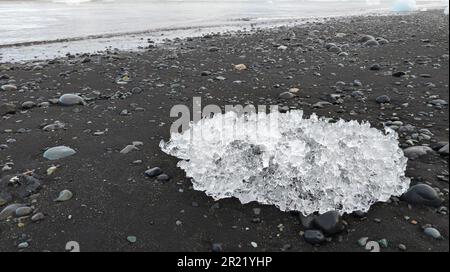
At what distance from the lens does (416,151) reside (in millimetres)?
3875

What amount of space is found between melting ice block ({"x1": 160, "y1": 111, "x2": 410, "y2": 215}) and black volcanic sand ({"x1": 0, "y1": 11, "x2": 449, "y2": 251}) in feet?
0.40

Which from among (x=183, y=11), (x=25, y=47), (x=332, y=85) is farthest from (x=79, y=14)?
(x=332, y=85)

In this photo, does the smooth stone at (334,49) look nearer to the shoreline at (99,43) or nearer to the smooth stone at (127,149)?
the shoreline at (99,43)

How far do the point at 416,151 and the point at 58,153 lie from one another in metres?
3.69

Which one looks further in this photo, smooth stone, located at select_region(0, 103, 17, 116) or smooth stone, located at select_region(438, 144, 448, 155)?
smooth stone, located at select_region(0, 103, 17, 116)

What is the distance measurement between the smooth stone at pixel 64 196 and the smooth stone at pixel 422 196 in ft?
9.30

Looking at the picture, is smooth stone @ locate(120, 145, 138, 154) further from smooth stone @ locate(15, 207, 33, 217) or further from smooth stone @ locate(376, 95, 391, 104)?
smooth stone @ locate(376, 95, 391, 104)

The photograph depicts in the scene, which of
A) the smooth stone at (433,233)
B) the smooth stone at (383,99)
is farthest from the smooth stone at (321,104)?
the smooth stone at (433,233)

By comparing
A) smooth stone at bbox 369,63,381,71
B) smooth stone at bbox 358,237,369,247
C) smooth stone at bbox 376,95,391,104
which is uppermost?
smooth stone at bbox 369,63,381,71

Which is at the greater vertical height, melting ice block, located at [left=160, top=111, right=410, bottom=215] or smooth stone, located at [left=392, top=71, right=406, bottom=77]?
smooth stone, located at [left=392, top=71, right=406, bottom=77]

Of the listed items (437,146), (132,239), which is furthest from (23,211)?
(437,146)

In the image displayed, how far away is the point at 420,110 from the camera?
4949 millimetres

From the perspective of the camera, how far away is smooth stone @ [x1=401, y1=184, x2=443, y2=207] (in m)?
3.12

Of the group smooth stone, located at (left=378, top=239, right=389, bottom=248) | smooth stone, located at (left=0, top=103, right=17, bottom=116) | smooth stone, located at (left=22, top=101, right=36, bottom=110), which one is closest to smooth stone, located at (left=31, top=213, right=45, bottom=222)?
smooth stone, located at (left=378, top=239, right=389, bottom=248)
